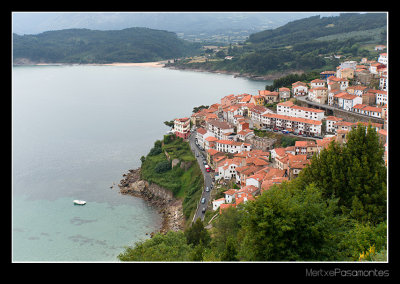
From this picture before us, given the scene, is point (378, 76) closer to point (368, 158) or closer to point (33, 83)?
point (368, 158)

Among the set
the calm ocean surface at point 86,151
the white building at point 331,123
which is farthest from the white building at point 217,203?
the white building at point 331,123

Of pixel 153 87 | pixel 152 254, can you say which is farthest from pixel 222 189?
pixel 153 87

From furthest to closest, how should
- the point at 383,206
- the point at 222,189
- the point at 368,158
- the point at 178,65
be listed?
the point at 178,65 < the point at 222,189 < the point at 368,158 < the point at 383,206

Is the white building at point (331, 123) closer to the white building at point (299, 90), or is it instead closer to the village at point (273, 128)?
the village at point (273, 128)

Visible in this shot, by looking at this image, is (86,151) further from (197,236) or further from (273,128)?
(197,236)

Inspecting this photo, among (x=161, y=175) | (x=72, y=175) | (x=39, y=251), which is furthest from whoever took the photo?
(x=72, y=175)

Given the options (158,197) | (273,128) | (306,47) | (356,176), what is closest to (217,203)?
(158,197)
